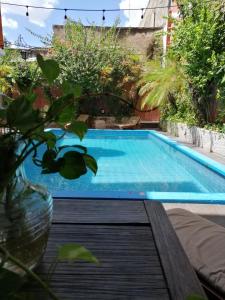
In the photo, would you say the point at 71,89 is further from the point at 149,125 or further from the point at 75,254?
the point at 149,125

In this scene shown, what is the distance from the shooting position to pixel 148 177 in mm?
4941

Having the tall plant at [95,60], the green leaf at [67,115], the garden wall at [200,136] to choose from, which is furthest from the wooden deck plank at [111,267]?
the tall plant at [95,60]

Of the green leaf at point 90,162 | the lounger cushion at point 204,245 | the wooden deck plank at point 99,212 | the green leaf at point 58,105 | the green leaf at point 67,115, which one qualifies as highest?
the green leaf at point 58,105

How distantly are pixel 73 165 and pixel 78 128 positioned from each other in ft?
0.27

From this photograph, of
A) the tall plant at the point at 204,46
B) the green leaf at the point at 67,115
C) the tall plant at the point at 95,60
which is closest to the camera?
the green leaf at the point at 67,115

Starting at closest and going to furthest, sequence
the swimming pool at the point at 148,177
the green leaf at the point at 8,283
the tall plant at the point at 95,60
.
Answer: the green leaf at the point at 8,283
the swimming pool at the point at 148,177
the tall plant at the point at 95,60

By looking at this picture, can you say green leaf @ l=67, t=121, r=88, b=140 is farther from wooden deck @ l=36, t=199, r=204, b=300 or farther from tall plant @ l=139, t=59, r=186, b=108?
tall plant @ l=139, t=59, r=186, b=108

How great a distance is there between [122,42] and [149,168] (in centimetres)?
857

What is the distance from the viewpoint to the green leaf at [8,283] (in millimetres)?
364

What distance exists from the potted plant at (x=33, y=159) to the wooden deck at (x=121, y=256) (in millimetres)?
120

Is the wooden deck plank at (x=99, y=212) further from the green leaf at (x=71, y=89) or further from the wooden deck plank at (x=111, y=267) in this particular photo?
the green leaf at (x=71, y=89)

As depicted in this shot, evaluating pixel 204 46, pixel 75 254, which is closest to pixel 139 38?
pixel 204 46

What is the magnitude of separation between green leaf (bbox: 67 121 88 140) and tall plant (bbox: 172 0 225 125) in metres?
5.94

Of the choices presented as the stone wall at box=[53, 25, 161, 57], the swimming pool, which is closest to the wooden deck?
the swimming pool
